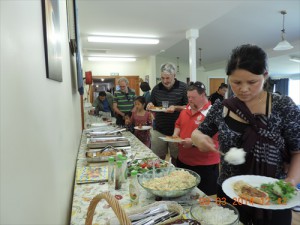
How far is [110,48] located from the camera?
6.23 m

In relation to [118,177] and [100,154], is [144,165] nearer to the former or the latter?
[118,177]

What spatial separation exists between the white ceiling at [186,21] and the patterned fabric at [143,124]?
1700 mm

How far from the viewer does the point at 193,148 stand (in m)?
1.79

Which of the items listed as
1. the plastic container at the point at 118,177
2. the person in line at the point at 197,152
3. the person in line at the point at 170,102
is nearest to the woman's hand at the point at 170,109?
the person in line at the point at 170,102

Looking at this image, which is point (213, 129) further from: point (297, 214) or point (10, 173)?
point (297, 214)

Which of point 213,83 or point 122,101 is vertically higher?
point 213,83

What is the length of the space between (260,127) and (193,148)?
0.80 metres

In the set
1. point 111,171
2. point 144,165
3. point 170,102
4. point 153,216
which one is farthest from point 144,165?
point 170,102

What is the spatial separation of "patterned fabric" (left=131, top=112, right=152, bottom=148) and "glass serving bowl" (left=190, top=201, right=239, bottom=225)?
2.00m

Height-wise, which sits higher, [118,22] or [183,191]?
[118,22]

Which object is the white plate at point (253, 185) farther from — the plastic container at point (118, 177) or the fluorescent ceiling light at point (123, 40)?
the fluorescent ceiling light at point (123, 40)

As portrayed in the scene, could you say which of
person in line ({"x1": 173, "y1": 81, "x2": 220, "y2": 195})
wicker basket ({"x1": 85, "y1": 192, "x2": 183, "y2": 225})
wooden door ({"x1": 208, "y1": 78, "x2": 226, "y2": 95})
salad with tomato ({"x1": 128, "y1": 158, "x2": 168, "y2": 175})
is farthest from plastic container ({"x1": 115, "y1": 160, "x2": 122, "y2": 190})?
wooden door ({"x1": 208, "y1": 78, "x2": 226, "y2": 95})

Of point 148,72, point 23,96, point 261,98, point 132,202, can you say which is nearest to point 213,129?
point 261,98

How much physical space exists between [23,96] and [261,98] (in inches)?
39.6
